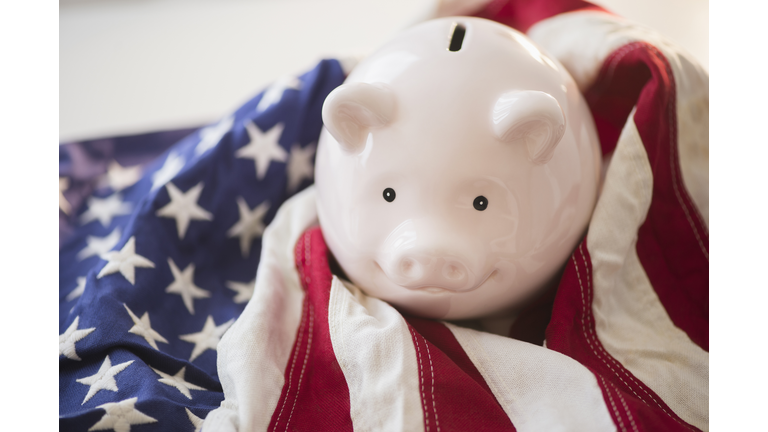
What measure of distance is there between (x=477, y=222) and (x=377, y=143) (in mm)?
115

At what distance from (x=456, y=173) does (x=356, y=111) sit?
4.1 inches

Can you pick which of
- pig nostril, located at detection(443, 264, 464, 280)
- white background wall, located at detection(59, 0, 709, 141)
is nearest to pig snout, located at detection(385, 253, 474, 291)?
pig nostril, located at detection(443, 264, 464, 280)

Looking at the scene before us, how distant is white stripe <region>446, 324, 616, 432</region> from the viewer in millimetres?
507

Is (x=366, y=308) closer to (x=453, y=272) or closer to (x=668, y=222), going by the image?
A: (x=453, y=272)

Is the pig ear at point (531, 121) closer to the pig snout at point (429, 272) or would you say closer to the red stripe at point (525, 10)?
the pig snout at point (429, 272)

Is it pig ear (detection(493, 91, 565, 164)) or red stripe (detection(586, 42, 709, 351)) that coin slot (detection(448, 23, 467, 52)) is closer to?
pig ear (detection(493, 91, 565, 164))

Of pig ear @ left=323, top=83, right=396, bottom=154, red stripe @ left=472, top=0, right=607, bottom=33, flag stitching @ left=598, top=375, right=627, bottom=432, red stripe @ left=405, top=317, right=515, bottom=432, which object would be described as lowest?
red stripe @ left=405, top=317, right=515, bottom=432

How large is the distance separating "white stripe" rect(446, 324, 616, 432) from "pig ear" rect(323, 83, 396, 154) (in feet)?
0.71

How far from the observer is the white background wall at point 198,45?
1.11 metres

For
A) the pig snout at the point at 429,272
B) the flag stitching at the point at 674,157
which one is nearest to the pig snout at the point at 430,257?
the pig snout at the point at 429,272

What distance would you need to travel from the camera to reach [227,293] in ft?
2.45

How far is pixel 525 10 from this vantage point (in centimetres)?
85

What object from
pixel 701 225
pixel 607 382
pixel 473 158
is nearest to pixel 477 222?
pixel 473 158

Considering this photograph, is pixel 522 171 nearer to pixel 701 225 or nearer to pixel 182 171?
pixel 701 225
